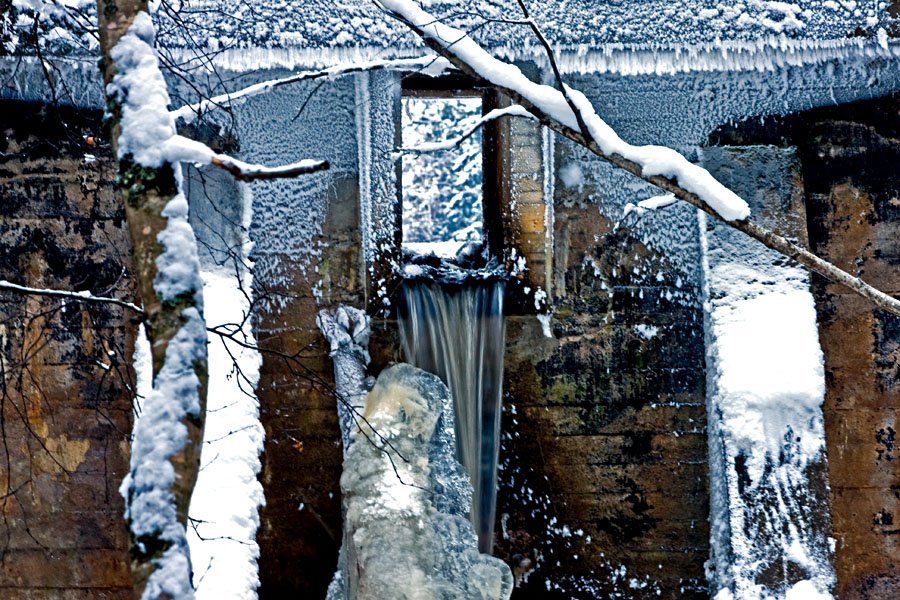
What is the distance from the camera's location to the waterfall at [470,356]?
3.96 metres

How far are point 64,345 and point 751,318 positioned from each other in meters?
3.22

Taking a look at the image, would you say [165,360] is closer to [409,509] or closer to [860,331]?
[409,509]

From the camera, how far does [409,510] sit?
3.37 meters

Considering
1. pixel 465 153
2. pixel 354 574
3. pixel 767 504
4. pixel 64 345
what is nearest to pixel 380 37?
pixel 64 345

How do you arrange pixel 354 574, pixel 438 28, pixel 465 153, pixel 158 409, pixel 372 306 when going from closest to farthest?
pixel 158 409, pixel 438 28, pixel 354 574, pixel 372 306, pixel 465 153

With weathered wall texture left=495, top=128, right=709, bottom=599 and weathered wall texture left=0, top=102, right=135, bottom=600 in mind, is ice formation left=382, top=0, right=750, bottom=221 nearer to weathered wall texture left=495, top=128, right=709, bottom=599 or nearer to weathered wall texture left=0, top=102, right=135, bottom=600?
weathered wall texture left=495, top=128, right=709, bottom=599

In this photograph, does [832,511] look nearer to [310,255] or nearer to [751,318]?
[751,318]

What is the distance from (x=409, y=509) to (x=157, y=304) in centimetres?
175

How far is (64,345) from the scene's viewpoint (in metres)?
3.84

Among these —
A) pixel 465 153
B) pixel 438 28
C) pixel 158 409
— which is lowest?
pixel 158 409

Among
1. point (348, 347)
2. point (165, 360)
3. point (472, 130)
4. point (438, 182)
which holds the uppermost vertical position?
point (438, 182)

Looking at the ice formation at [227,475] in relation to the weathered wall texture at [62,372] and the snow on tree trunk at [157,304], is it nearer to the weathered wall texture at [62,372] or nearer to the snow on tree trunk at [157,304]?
the weathered wall texture at [62,372]

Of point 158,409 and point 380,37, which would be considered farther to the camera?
point 380,37

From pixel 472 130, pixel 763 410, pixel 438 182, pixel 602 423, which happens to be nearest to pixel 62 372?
pixel 472 130
